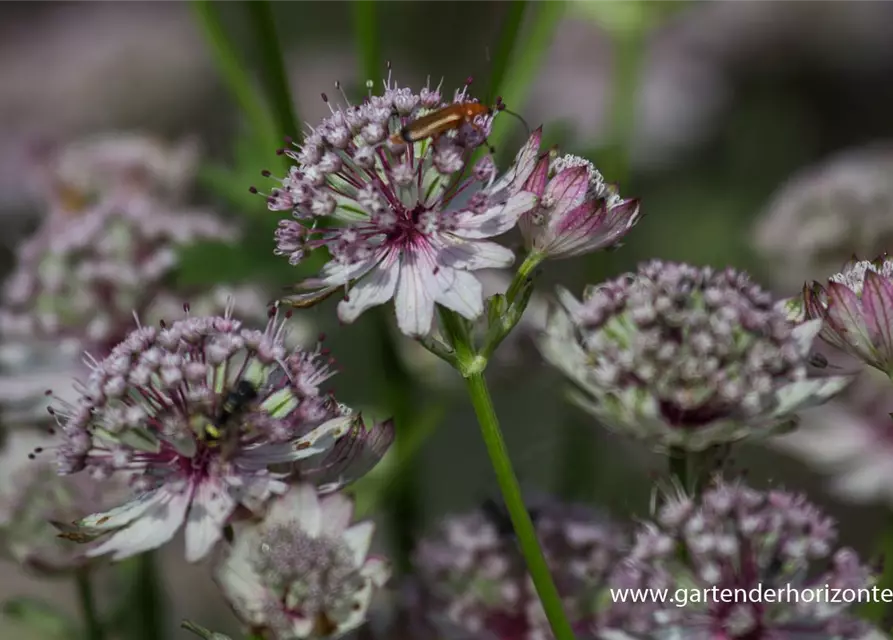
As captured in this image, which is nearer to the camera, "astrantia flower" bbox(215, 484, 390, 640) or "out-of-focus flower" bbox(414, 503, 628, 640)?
"astrantia flower" bbox(215, 484, 390, 640)

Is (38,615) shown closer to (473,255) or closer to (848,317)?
(473,255)

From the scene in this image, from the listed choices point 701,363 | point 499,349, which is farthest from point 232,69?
point 701,363

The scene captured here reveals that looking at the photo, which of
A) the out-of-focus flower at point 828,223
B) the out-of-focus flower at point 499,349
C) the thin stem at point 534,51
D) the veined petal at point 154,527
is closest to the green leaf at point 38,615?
the veined petal at point 154,527

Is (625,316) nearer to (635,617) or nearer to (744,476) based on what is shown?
(744,476)

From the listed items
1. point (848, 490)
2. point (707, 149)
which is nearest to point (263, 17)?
point (848, 490)

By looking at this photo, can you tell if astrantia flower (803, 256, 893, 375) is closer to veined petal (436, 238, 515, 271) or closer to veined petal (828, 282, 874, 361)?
veined petal (828, 282, 874, 361)

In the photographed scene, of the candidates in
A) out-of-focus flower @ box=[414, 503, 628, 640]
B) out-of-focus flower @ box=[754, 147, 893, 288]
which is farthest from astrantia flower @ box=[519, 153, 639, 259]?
out-of-focus flower @ box=[754, 147, 893, 288]
